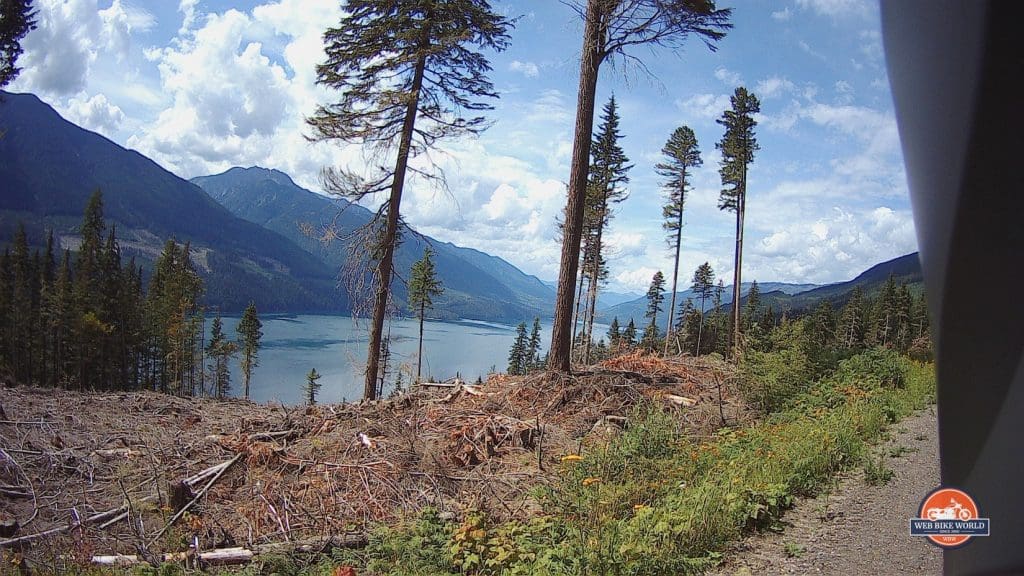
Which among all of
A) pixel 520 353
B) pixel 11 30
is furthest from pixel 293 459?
pixel 520 353

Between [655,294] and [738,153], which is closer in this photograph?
[738,153]

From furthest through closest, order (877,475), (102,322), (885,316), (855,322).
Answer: (855,322) → (885,316) → (102,322) → (877,475)

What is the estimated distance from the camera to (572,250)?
8867 mm

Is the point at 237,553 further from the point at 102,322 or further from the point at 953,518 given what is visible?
the point at 102,322

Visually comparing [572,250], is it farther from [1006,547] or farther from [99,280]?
[99,280]

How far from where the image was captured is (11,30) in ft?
48.4

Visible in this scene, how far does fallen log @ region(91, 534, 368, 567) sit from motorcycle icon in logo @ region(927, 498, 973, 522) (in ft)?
14.7

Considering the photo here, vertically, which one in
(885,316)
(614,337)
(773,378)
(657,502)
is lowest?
(657,502)

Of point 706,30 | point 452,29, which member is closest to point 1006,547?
point 706,30

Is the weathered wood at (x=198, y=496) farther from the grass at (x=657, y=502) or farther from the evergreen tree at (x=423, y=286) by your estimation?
the evergreen tree at (x=423, y=286)

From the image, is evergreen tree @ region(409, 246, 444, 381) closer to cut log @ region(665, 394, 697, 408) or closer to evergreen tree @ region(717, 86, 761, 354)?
evergreen tree @ region(717, 86, 761, 354)

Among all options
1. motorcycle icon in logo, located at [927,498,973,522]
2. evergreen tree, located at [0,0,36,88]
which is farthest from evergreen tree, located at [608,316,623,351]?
evergreen tree, located at [0,0,36,88]

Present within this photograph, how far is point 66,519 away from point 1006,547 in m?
7.62

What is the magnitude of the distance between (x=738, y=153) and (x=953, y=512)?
89.2 feet
